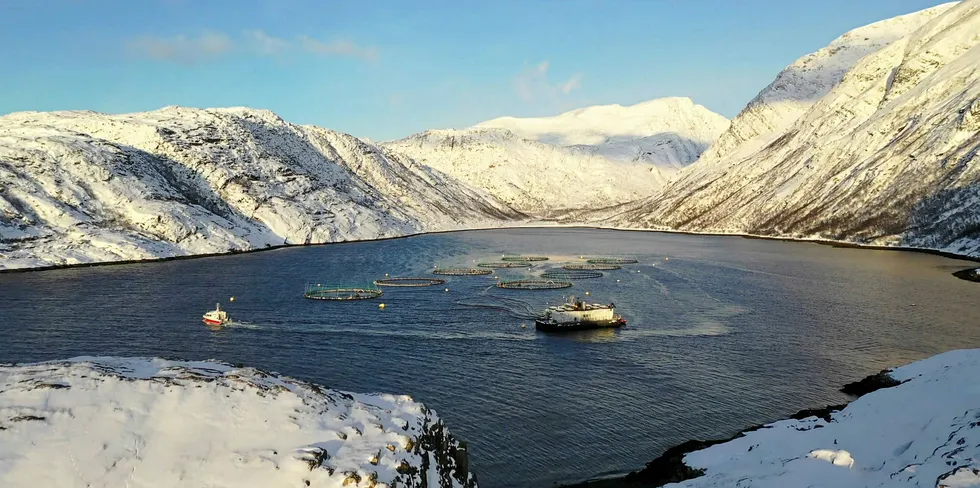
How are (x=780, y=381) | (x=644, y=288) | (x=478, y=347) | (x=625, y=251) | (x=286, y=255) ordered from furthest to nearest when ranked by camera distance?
(x=625, y=251) → (x=286, y=255) → (x=644, y=288) → (x=478, y=347) → (x=780, y=381)

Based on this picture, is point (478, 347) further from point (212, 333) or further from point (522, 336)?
point (212, 333)

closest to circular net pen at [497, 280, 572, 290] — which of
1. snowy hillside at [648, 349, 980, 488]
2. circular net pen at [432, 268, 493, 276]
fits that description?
circular net pen at [432, 268, 493, 276]

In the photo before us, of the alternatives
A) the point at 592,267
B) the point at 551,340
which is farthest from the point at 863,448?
the point at 592,267

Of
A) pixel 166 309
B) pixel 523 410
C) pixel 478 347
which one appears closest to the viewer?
pixel 523 410

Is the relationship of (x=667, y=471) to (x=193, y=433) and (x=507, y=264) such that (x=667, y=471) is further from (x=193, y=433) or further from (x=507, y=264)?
(x=507, y=264)

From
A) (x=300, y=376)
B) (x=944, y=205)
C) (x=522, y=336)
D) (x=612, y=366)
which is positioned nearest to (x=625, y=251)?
(x=944, y=205)

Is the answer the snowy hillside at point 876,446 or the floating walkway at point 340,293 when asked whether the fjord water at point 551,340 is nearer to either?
the floating walkway at point 340,293
